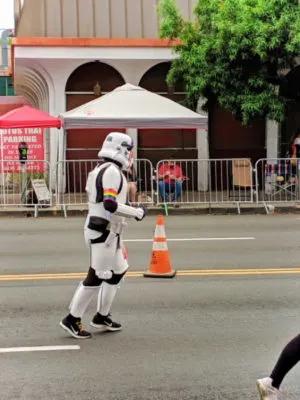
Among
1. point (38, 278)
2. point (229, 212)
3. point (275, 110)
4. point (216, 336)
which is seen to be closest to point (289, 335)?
point (216, 336)

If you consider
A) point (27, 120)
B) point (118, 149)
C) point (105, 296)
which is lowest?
point (105, 296)

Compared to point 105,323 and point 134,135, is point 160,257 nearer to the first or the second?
point 105,323

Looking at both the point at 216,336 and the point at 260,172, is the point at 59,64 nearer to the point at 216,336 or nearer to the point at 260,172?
the point at 260,172

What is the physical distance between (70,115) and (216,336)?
36.6 feet

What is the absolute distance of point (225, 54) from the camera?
56.0 ft

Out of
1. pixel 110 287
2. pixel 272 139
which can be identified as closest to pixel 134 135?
pixel 272 139

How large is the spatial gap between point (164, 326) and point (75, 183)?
1050 cm

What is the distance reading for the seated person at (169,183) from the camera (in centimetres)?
1623

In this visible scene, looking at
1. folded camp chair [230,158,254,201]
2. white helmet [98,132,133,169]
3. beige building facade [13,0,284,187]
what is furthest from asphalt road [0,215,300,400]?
beige building facade [13,0,284,187]

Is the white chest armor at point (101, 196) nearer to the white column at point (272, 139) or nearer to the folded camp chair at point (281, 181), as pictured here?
the folded camp chair at point (281, 181)

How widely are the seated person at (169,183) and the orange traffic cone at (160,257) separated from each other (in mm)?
7771

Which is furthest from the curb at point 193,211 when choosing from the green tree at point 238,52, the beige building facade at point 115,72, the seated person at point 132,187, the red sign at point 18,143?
the beige building facade at point 115,72

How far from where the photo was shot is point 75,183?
53.8ft

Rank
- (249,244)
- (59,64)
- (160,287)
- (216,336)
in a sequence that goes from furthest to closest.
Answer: (59,64) → (249,244) → (160,287) → (216,336)
